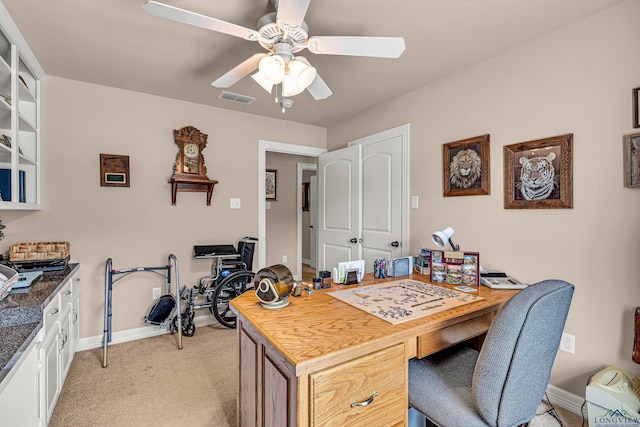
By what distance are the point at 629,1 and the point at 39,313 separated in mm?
3485

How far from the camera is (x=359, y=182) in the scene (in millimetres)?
3383

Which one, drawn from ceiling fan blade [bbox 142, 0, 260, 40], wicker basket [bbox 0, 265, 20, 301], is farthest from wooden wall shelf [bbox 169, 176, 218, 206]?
ceiling fan blade [bbox 142, 0, 260, 40]

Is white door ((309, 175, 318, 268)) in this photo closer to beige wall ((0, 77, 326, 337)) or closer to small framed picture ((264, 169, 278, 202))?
small framed picture ((264, 169, 278, 202))

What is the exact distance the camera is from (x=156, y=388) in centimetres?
217

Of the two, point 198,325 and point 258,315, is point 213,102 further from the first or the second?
point 258,315

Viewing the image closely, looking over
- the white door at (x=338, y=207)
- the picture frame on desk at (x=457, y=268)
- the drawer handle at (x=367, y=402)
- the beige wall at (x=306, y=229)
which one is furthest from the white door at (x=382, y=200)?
the beige wall at (x=306, y=229)

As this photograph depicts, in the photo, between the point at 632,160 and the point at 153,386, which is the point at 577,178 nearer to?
the point at 632,160

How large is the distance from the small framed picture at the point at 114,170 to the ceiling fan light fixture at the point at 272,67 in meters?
2.06

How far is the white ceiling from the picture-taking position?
5.60 feet

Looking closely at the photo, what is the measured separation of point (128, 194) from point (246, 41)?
1914mm

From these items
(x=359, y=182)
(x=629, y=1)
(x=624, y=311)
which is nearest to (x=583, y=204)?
(x=624, y=311)

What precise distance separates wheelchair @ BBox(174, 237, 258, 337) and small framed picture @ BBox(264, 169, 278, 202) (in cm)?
205

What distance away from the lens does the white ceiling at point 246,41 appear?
171 cm

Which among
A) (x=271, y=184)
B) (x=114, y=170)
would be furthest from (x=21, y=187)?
(x=271, y=184)
